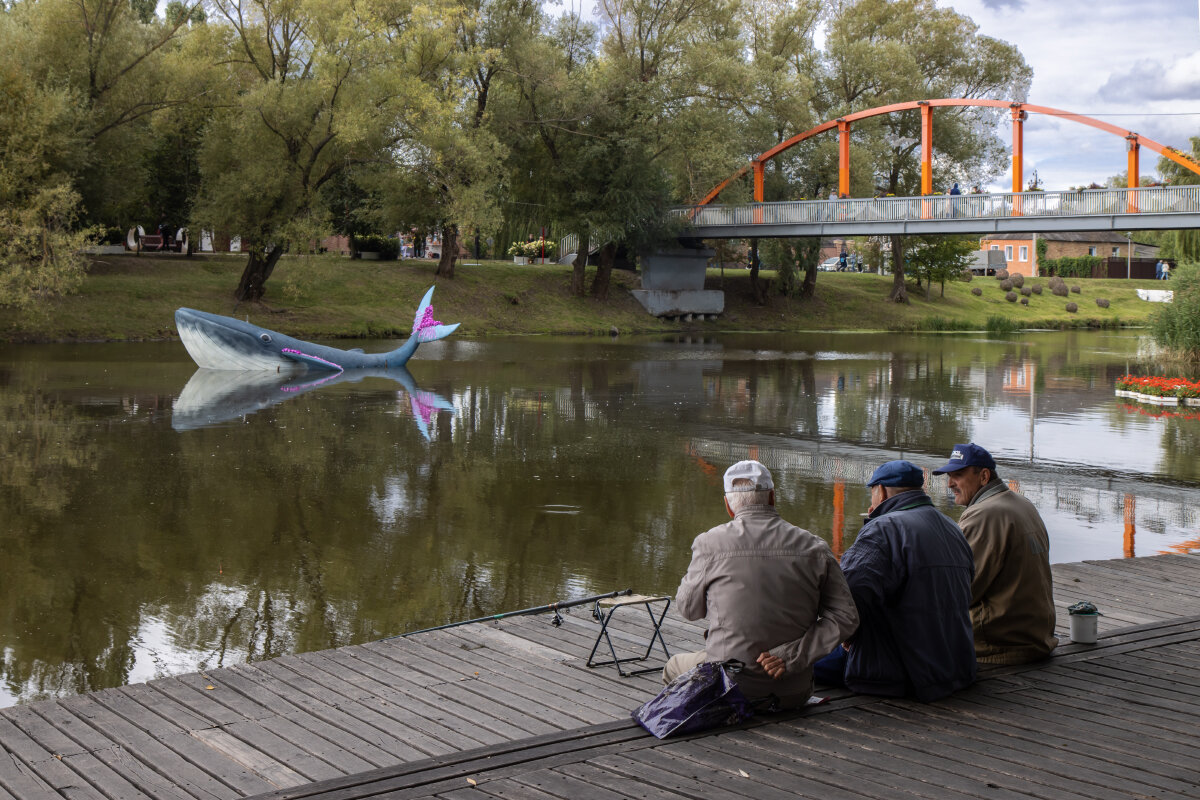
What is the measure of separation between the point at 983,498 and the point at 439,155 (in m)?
40.1

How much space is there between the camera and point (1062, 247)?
106 meters

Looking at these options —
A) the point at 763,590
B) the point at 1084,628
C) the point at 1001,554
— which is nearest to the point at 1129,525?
the point at 1084,628

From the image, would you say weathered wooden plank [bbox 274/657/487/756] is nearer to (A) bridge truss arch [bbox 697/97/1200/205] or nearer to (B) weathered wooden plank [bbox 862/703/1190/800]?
(B) weathered wooden plank [bbox 862/703/1190/800]

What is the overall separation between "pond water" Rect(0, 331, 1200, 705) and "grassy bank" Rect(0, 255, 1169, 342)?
10634mm

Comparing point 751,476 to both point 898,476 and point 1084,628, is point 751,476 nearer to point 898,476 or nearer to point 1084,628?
point 898,476

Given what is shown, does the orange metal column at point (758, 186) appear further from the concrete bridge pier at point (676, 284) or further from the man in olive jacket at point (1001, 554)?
the man in olive jacket at point (1001, 554)

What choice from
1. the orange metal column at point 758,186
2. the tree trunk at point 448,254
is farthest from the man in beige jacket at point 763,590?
the orange metal column at point 758,186

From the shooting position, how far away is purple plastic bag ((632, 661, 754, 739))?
5582 millimetres

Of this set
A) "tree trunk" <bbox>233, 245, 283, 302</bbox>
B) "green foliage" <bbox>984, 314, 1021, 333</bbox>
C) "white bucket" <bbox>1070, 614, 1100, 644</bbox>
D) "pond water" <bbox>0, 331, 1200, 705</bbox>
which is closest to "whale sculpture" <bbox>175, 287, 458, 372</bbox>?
"pond water" <bbox>0, 331, 1200, 705</bbox>

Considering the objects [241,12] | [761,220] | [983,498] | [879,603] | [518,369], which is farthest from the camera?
[761,220]

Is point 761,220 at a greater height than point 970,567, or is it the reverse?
point 761,220

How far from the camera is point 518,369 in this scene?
32.7m

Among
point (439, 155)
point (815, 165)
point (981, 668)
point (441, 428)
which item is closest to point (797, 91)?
point (815, 165)

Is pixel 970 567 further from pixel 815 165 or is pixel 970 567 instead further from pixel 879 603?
pixel 815 165
